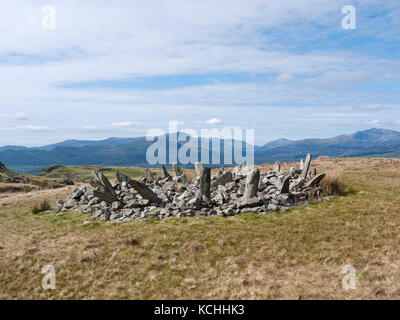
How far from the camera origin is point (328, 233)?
1404 cm

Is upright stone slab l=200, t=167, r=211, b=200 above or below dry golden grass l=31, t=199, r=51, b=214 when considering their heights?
above

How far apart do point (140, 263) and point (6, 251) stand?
6.94 metres

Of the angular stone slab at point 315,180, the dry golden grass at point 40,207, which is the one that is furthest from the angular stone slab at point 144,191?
the angular stone slab at point 315,180

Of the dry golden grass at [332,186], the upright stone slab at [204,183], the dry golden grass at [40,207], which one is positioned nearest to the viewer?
the upright stone slab at [204,183]

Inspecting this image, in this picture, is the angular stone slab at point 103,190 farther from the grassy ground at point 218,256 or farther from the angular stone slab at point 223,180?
the angular stone slab at point 223,180

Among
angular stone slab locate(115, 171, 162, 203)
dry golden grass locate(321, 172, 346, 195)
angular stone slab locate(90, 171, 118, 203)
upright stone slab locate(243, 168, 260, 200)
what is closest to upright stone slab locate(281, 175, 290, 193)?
upright stone slab locate(243, 168, 260, 200)

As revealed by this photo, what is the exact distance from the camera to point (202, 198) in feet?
64.0

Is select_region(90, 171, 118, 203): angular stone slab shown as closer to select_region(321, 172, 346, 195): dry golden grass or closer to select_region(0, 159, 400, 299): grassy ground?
select_region(0, 159, 400, 299): grassy ground

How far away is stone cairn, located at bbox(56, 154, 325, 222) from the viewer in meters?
18.1

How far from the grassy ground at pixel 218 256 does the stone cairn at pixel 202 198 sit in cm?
112

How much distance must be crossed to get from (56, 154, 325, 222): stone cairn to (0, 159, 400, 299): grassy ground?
3.67ft

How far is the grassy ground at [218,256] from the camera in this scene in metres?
10.1
